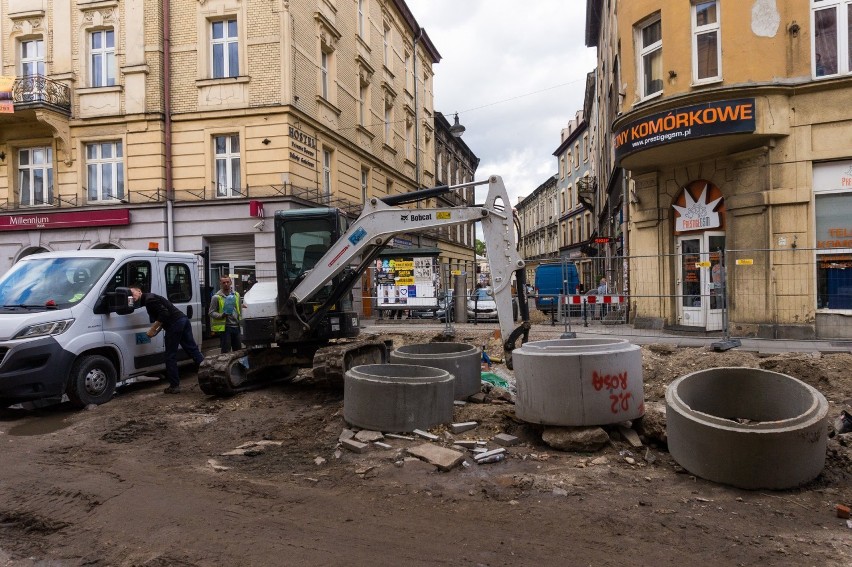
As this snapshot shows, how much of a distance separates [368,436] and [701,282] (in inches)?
357

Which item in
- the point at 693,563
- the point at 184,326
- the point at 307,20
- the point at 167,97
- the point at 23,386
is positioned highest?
the point at 307,20

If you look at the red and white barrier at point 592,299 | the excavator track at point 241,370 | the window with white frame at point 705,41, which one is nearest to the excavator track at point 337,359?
the excavator track at point 241,370

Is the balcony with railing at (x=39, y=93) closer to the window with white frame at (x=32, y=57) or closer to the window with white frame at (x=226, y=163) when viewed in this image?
the window with white frame at (x=32, y=57)

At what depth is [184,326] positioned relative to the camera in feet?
30.7

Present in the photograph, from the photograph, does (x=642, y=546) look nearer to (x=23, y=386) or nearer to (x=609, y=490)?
(x=609, y=490)

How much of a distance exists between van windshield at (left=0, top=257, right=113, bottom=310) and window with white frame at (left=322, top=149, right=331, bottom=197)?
1359 cm

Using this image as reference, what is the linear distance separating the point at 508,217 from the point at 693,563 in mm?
4605

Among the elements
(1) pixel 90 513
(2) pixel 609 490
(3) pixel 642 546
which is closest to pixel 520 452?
(2) pixel 609 490

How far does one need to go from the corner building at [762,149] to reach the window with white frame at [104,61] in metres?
17.7

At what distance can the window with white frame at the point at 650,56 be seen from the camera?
1377 cm

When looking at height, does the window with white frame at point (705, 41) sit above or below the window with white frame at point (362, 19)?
below

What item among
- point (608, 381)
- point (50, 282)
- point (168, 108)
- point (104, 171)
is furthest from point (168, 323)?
point (104, 171)

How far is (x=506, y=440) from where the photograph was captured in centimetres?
607

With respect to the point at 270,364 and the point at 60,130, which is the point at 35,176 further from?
the point at 270,364
